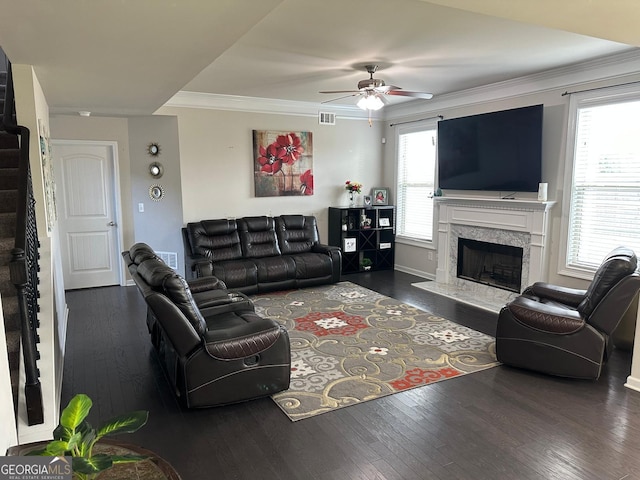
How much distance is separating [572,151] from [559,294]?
1.80 meters

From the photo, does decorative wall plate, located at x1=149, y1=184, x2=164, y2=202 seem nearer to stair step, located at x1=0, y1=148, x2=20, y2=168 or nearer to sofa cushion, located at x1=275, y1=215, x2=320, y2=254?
sofa cushion, located at x1=275, y1=215, x2=320, y2=254

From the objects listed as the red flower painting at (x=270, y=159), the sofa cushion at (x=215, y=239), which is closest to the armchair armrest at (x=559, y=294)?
the sofa cushion at (x=215, y=239)

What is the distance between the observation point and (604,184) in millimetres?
4598

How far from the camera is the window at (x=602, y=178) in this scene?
14.3 feet

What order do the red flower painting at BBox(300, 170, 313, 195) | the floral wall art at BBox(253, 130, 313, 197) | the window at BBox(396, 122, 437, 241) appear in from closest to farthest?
the floral wall art at BBox(253, 130, 313, 197) → the window at BBox(396, 122, 437, 241) → the red flower painting at BBox(300, 170, 313, 195)

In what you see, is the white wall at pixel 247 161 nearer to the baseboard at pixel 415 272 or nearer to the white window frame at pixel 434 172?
the white window frame at pixel 434 172

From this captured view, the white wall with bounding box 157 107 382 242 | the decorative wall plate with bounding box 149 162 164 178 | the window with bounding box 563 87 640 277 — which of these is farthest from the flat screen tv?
the decorative wall plate with bounding box 149 162 164 178

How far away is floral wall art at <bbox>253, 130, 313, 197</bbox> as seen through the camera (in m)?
6.82

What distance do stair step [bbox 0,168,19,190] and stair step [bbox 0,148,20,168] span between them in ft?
0.56

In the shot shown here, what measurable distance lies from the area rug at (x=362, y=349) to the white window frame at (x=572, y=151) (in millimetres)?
1445

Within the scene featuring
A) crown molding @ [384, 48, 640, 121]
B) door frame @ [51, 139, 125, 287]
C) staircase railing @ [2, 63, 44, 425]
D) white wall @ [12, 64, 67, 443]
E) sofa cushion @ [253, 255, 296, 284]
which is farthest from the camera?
door frame @ [51, 139, 125, 287]

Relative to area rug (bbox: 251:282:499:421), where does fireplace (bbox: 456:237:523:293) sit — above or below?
above

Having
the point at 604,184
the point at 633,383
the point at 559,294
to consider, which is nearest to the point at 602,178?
the point at 604,184

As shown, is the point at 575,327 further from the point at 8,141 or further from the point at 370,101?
the point at 8,141
